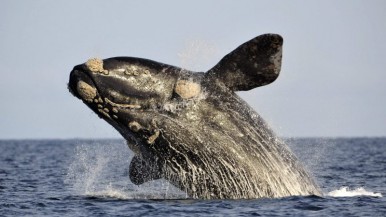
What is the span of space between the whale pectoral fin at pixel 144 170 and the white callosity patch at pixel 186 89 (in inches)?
62.5

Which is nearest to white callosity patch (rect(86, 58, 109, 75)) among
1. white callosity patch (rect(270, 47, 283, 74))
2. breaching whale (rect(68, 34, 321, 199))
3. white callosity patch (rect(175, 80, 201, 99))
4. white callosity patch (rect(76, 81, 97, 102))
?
breaching whale (rect(68, 34, 321, 199))

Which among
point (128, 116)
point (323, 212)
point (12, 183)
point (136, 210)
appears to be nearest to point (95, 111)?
point (128, 116)

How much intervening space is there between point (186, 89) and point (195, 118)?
604mm

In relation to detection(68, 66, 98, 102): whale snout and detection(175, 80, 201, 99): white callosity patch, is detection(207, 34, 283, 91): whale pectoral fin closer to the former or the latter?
detection(175, 80, 201, 99): white callosity patch

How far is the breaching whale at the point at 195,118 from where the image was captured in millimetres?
17234

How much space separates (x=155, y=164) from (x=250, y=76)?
2.73 metres

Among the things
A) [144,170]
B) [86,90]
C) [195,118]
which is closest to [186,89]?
[195,118]

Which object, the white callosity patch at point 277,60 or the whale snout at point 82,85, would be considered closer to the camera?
the white callosity patch at point 277,60

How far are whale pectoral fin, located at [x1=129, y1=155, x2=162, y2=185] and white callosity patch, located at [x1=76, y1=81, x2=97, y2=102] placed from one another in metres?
1.91

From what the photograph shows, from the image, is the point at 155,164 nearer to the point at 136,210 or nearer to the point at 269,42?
the point at 136,210

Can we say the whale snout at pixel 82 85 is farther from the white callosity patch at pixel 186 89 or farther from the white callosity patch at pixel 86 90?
the white callosity patch at pixel 186 89

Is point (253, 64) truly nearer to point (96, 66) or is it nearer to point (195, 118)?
point (195, 118)

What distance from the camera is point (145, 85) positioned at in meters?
17.4

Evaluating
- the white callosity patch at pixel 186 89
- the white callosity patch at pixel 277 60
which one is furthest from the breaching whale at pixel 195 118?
the white callosity patch at pixel 277 60
